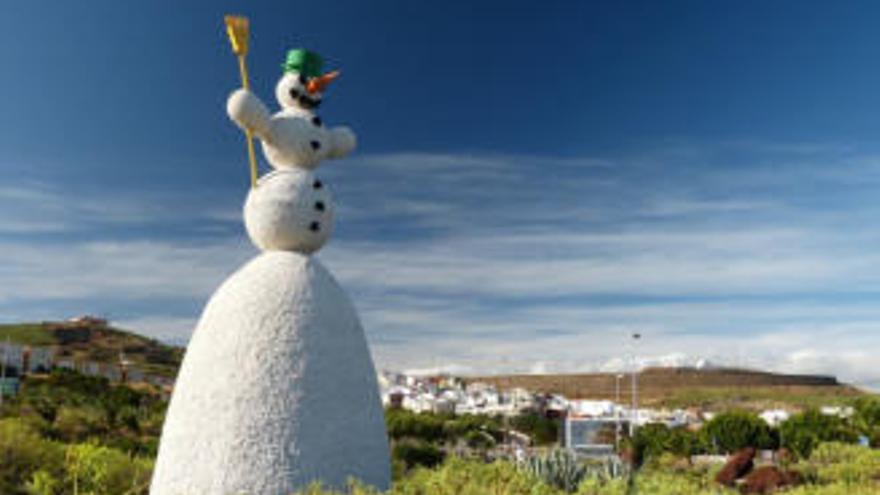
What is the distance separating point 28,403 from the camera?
113ft

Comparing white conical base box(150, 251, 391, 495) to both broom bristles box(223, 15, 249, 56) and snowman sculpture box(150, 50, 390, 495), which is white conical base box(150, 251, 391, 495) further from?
broom bristles box(223, 15, 249, 56)

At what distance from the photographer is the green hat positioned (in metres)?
11.5

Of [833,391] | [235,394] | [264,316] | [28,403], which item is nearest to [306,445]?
[235,394]

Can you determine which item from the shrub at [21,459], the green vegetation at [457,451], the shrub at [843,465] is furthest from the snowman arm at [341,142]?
the shrub at [843,465]

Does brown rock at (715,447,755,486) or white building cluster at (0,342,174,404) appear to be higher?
white building cluster at (0,342,174,404)

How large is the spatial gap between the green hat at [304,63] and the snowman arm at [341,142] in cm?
92

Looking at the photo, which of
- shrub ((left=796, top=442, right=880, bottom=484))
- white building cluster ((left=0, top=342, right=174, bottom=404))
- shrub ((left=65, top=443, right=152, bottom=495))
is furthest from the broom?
white building cluster ((left=0, top=342, right=174, bottom=404))

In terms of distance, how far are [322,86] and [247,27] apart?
4.55 feet

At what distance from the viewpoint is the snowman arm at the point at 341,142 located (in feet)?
38.6

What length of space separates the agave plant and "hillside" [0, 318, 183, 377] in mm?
82035

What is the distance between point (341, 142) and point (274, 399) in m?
4.27

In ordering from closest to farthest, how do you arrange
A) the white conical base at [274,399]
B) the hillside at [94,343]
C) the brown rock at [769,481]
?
the white conical base at [274,399]
the brown rock at [769,481]
the hillside at [94,343]

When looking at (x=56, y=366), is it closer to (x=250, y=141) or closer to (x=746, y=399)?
(x=250, y=141)

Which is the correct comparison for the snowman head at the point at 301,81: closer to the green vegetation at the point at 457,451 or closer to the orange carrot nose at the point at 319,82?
the orange carrot nose at the point at 319,82
